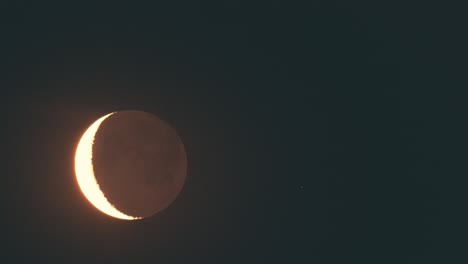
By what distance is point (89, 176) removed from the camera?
21.3 feet

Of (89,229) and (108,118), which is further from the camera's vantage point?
(89,229)

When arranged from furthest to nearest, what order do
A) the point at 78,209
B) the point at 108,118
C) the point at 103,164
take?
the point at 78,209, the point at 108,118, the point at 103,164

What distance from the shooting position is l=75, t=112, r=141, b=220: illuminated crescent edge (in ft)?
21.0

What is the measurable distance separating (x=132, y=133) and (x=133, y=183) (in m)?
0.73

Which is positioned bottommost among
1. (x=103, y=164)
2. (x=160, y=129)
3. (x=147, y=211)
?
(x=147, y=211)

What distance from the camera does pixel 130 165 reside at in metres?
6.30

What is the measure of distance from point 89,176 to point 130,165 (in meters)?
0.69

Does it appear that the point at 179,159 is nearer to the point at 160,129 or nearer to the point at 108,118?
the point at 160,129

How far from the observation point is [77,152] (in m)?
6.92

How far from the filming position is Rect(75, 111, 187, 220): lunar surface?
632 centimetres

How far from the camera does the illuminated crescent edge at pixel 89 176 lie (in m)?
6.41

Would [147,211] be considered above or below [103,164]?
below

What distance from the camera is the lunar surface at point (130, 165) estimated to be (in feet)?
20.7

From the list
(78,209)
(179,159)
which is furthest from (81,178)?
(179,159)
